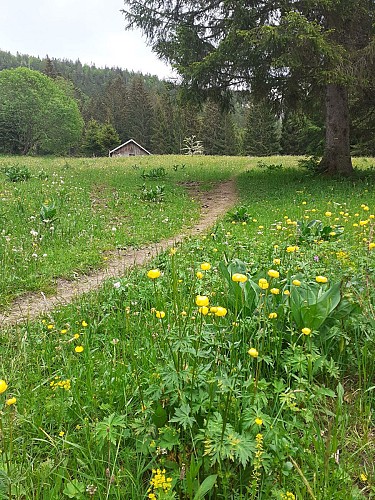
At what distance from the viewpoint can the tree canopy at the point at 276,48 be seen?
10.4m

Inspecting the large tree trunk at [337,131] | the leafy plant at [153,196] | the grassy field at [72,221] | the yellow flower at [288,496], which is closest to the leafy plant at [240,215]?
the grassy field at [72,221]

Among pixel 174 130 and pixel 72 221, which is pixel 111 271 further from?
pixel 174 130

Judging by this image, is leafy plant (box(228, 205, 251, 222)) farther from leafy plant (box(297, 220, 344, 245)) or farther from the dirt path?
leafy plant (box(297, 220, 344, 245))

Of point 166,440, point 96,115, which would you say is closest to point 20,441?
point 166,440

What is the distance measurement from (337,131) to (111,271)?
11.4 m

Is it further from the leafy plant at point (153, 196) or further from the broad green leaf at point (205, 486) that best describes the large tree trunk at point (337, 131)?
the broad green leaf at point (205, 486)

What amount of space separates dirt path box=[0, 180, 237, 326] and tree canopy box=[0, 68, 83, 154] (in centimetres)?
5214

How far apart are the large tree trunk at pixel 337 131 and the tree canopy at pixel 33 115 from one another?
176 feet

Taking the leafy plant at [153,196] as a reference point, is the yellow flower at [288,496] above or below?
below

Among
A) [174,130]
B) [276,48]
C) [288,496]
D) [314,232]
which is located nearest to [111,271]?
[314,232]

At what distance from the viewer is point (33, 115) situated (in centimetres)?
5691

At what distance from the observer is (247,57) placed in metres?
11.7

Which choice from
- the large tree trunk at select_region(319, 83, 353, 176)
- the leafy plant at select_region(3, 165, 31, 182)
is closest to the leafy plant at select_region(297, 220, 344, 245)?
the large tree trunk at select_region(319, 83, 353, 176)

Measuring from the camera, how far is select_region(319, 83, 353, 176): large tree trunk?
13.4 metres
